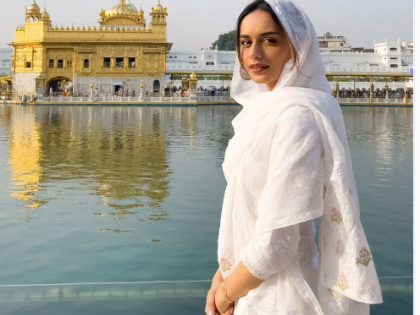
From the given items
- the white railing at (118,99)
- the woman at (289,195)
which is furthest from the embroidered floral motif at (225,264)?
the white railing at (118,99)

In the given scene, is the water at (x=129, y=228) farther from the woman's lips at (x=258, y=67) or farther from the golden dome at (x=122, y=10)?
the golden dome at (x=122, y=10)

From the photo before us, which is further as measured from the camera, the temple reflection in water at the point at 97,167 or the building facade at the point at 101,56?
the building facade at the point at 101,56

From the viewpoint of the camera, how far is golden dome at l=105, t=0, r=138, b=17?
45.8m

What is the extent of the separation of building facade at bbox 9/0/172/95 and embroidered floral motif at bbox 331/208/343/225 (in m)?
40.7

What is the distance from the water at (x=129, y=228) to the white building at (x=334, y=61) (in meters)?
39.2

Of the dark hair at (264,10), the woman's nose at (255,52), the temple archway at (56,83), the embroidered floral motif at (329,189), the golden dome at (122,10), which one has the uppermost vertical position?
the golden dome at (122,10)

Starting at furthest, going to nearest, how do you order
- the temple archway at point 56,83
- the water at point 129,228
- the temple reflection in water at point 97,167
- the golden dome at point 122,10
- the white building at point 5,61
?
the white building at point 5,61 < the golden dome at point 122,10 < the temple archway at point 56,83 < the temple reflection in water at point 97,167 < the water at point 129,228

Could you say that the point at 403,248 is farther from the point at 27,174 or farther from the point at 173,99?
the point at 173,99

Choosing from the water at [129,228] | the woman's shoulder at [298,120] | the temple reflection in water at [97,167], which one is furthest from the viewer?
the temple reflection in water at [97,167]

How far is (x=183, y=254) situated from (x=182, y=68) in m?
45.2

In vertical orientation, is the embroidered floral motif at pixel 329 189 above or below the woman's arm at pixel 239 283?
above

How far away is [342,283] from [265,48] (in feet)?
2.15

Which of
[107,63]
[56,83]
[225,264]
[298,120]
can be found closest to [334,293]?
[225,264]

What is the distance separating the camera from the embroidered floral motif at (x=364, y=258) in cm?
144
